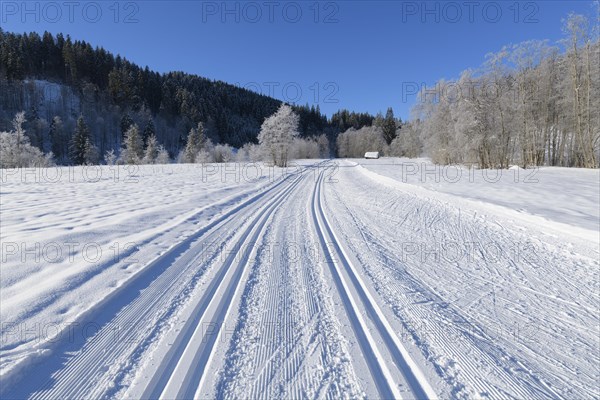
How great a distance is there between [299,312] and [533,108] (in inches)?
1476

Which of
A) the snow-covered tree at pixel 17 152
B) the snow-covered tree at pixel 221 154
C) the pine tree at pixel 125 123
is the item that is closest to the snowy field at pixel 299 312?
the snow-covered tree at pixel 17 152

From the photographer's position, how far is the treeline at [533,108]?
23647mm

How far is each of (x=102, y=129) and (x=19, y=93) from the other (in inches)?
877

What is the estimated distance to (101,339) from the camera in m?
2.76

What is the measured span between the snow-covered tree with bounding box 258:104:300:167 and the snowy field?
34.7 m

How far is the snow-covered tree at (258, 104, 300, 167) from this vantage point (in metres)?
39.9

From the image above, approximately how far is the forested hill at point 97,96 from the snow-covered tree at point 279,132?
50014 millimetres

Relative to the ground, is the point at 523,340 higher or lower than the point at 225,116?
lower

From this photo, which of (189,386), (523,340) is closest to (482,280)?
(523,340)

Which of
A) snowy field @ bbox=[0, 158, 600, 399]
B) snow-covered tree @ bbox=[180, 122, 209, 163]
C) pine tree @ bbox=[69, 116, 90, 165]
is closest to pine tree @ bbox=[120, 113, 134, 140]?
pine tree @ bbox=[69, 116, 90, 165]

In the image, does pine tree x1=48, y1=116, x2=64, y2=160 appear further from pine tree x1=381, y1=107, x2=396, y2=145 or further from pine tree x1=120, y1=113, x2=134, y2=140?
pine tree x1=381, y1=107, x2=396, y2=145

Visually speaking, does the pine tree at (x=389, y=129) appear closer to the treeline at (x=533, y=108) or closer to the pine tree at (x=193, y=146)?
the pine tree at (x=193, y=146)

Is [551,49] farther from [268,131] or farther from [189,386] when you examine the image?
[189,386]

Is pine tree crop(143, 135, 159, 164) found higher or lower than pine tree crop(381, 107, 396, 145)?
lower
